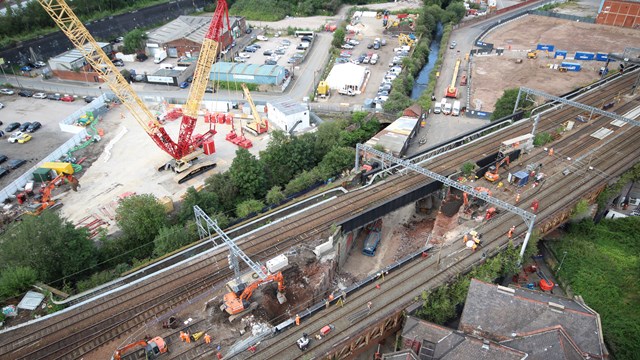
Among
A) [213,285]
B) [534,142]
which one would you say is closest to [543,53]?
[534,142]

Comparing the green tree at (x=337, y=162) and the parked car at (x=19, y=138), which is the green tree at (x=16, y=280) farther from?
the parked car at (x=19, y=138)

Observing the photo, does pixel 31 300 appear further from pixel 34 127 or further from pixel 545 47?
pixel 545 47

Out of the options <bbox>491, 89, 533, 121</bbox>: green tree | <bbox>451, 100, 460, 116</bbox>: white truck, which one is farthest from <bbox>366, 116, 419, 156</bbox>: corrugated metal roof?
<bbox>491, 89, 533, 121</bbox>: green tree

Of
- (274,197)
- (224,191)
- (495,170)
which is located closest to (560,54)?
(495,170)

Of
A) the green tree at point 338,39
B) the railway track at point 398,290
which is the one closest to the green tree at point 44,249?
the railway track at point 398,290

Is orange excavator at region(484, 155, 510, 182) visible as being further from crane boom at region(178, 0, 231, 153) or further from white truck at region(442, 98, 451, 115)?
crane boom at region(178, 0, 231, 153)

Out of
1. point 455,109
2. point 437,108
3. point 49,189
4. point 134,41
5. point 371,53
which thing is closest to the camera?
point 49,189
